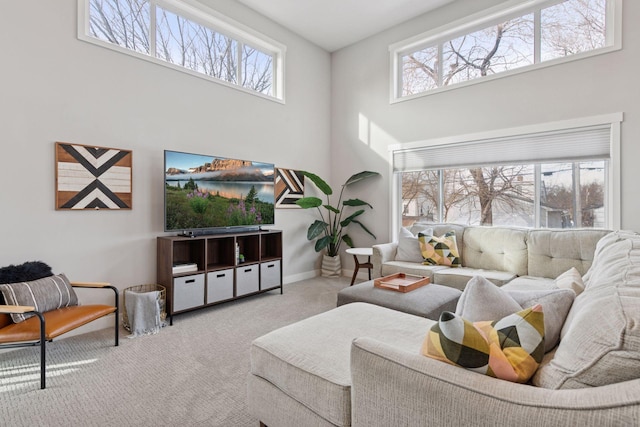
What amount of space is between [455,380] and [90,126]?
347 centimetres

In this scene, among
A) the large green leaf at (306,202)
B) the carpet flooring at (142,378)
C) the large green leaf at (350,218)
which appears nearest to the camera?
the carpet flooring at (142,378)

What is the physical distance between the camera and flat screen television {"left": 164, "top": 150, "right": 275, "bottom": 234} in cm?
337

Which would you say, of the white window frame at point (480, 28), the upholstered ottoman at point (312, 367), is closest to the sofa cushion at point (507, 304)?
the upholstered ottoman at point (312, 367)

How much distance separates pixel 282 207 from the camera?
478cm

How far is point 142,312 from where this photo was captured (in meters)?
2.97

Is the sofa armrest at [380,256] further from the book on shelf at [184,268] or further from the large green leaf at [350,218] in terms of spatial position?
the book on shelf at [184,268]

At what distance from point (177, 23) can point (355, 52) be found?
8.85 ft

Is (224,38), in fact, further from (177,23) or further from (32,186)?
(32,186)

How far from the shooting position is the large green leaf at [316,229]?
16.1 feet

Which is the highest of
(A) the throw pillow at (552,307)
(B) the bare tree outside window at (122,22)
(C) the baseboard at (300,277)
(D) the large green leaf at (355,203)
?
(B) the bare tree outside window at (122,22)

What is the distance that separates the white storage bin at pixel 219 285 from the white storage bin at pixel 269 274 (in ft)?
1.49

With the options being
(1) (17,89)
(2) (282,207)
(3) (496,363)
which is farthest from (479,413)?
(2) (282,207)

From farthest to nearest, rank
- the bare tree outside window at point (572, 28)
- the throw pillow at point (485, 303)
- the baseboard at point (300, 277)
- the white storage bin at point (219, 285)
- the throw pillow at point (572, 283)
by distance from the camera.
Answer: the baseboard at point (300, 277)
the white storage bin at point (219, 285)
the bare tree outside window at point (572, 28)
the throw pillow at point (572, 283)
the throw pillow at point (485, 303)

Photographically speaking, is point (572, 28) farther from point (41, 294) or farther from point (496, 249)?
point (41, 294)
